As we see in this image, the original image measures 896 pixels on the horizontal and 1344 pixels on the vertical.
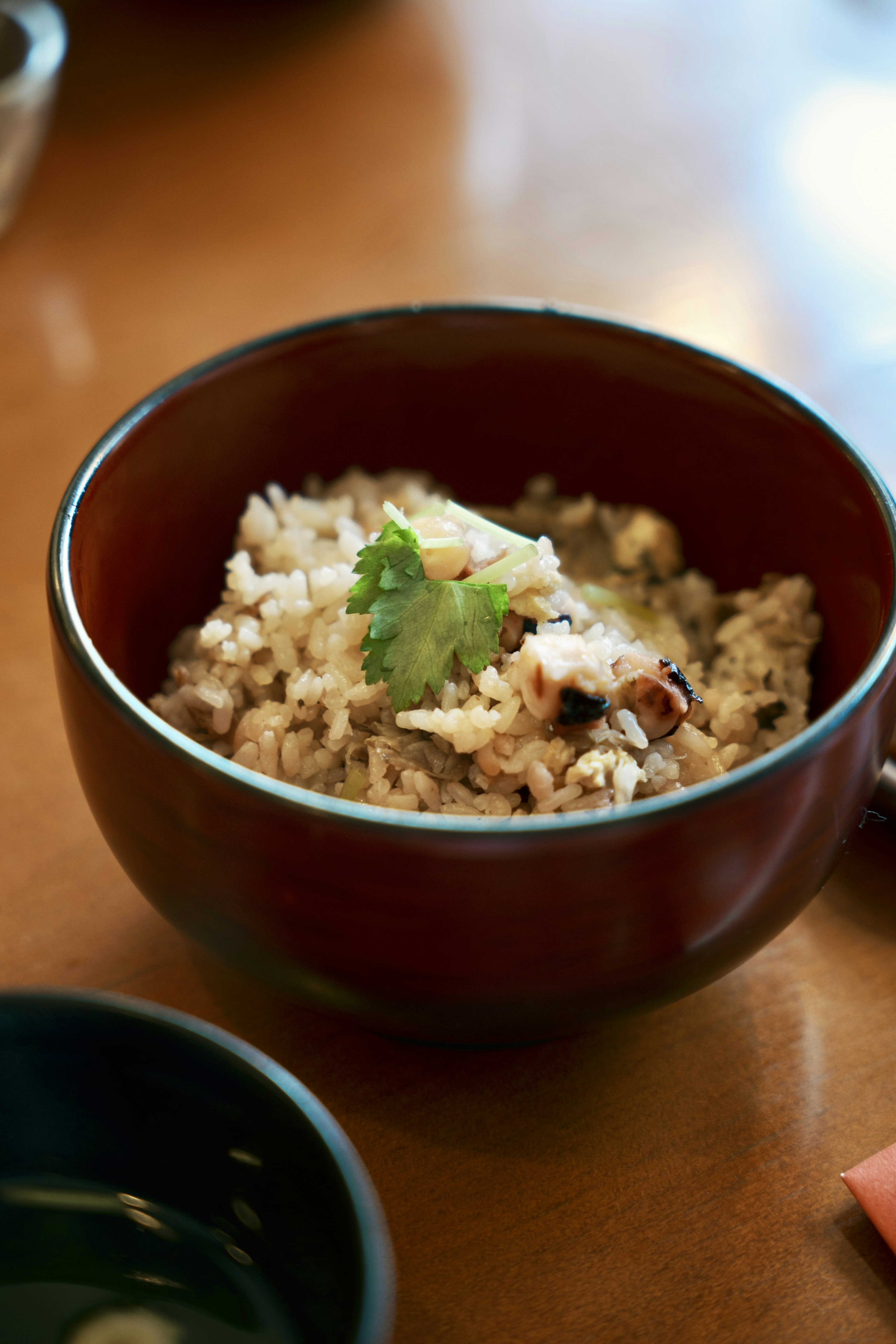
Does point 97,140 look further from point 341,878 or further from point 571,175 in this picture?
point 341,878

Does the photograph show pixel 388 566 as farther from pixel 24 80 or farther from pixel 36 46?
pixel 36 46

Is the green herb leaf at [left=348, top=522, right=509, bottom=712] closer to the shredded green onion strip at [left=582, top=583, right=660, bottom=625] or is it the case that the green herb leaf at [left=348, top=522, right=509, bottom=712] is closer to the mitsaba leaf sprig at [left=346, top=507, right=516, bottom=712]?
the mitsaba leaf sprig at [left=346, top=507, right=516, bottom=712]

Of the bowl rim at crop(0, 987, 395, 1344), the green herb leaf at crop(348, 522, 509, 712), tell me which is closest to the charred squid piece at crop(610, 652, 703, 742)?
the green herb leaf at crop(348, 522, 509, 712)

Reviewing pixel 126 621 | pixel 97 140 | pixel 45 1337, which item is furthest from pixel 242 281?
pixel 45 1337

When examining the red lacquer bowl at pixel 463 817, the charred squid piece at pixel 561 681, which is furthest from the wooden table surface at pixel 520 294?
the charred squid piece at pixel 561 681

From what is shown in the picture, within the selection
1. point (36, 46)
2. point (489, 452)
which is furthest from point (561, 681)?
point (36, 46)
